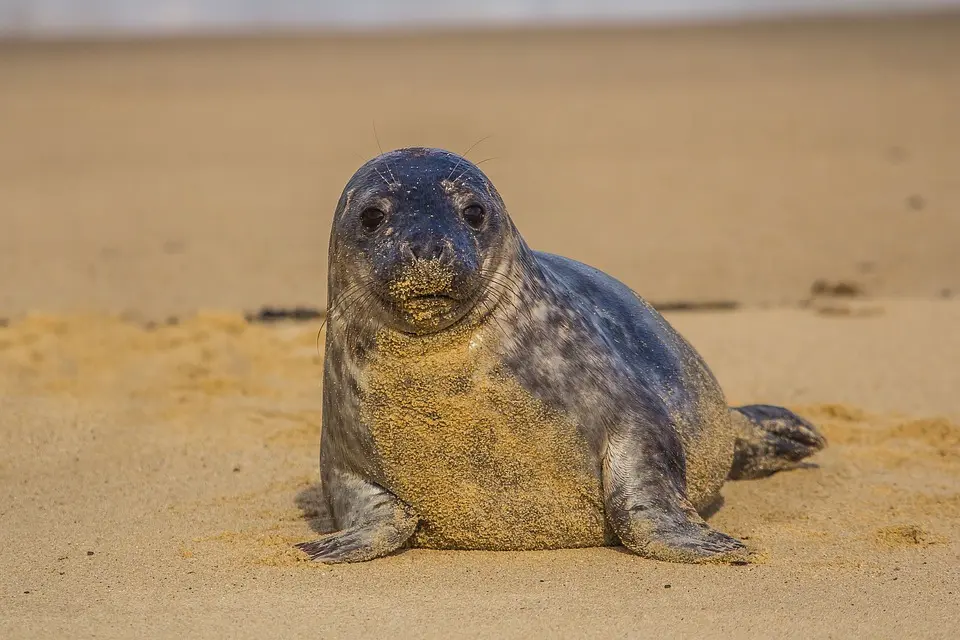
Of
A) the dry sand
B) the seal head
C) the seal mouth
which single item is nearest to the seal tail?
the dry sand

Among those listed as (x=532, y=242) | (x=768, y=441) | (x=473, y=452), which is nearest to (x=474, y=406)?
(x=473, y=452)

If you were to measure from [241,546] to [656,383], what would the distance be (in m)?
1.36

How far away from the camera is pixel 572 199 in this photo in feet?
45.3

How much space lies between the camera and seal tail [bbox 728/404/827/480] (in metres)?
5.70

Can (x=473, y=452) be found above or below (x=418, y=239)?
below

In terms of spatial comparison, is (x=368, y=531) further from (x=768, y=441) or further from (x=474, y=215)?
(x=768, y=441)

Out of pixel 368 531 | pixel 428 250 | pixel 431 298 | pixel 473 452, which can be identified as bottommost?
pixel 368 531

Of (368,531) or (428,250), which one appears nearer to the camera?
(428,250)

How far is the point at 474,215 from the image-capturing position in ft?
14.8

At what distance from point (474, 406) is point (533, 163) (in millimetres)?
11122

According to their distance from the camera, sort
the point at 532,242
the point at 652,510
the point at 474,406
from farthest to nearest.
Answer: the point at 532,242 < the point at 652,510 < the point at 474,406

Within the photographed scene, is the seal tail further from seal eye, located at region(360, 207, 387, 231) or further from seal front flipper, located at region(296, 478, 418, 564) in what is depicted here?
seal eye, located at region(360, 207, 387, 231)

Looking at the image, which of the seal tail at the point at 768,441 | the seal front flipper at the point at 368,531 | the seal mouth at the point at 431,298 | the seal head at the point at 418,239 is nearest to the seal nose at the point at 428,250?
the seal head at the point at 418,239

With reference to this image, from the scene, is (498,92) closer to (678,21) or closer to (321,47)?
(321,47)
